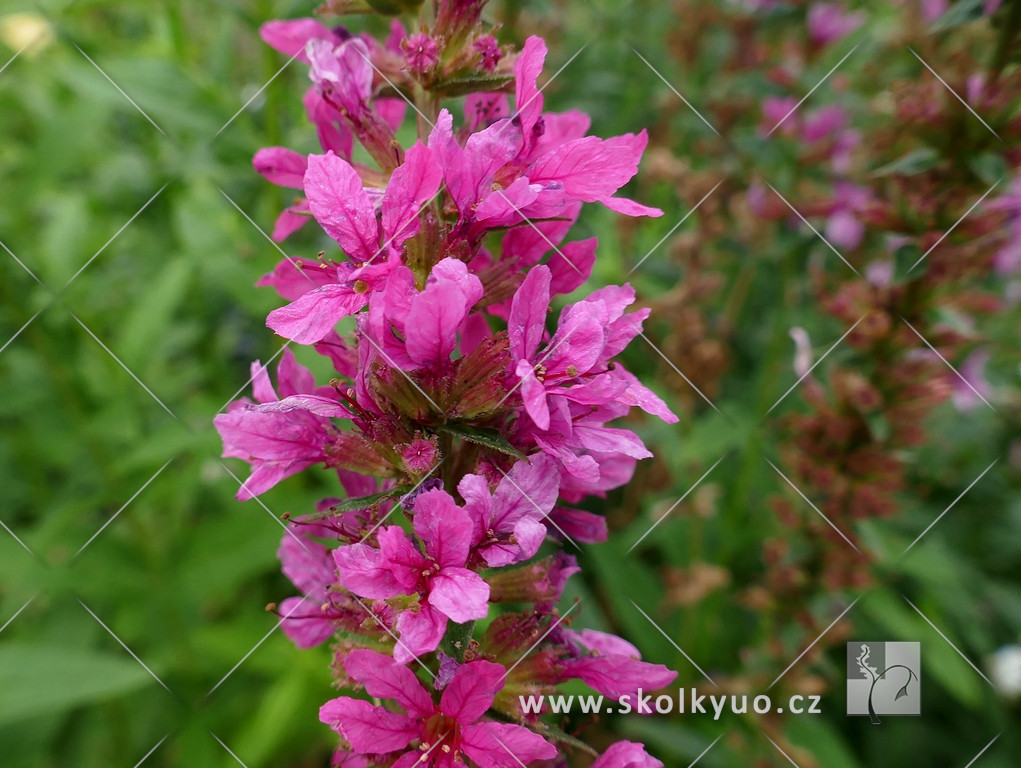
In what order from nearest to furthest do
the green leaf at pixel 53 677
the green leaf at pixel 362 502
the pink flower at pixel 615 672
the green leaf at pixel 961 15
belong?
the green leaf at pixel 362 502, the pink flower at pixel 615 672, the green leaf at pixel 961 15, the green leaf at pixel 53 677

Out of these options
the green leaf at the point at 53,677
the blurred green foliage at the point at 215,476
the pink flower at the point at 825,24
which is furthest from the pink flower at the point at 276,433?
the pink flower at the point at 825,24

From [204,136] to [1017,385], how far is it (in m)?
3.37

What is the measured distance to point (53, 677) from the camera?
2.04 metres

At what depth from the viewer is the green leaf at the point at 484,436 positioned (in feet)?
3.35

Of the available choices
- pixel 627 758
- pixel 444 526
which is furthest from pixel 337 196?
pixel 627 758

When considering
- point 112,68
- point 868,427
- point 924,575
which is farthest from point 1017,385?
point 112,68

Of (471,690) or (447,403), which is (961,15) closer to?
(447,403)

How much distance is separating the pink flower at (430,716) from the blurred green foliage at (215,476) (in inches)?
40.0

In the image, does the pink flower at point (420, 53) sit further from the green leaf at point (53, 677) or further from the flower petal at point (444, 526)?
the green leaf at point (53, 677)

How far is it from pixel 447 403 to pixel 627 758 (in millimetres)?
578

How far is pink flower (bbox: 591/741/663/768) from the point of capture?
3.69 ft

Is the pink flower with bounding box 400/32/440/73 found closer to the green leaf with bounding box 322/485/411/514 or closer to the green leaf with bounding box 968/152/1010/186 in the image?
the green leaf with bounding box 322/485/411/514

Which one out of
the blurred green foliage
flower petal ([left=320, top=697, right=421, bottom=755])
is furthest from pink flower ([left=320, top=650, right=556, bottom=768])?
the blurred green foliage

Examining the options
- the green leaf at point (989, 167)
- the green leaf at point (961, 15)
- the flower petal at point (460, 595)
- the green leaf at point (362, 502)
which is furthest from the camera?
the green leaf at point (989, 167)
